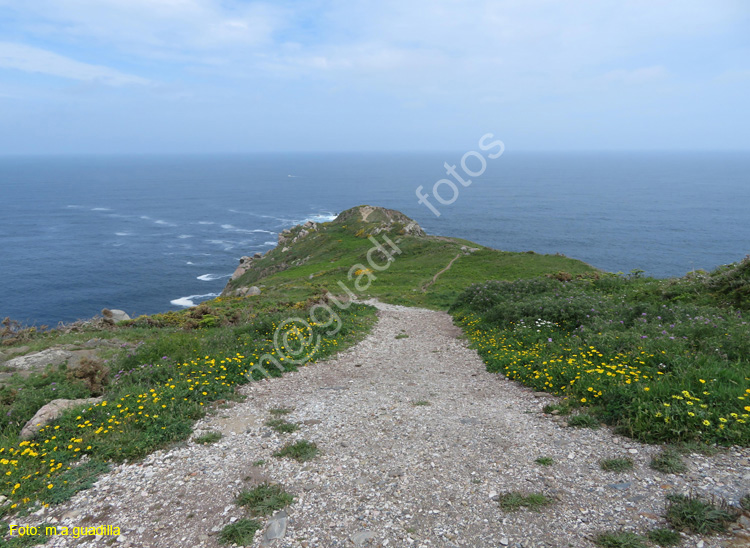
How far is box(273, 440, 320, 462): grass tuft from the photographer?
890 cm

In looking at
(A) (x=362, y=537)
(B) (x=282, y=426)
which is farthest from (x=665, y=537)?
(B) (x=282, y=426)

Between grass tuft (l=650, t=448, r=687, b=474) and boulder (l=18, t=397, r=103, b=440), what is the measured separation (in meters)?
12.9

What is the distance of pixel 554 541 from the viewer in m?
6.28

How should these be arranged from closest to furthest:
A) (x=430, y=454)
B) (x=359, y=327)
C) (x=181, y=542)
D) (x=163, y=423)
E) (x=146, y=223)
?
(x=181, y=542) < (x=430, y=454) < (x=163, y=423) < (x=359, y=327) < (x=146, y=223)

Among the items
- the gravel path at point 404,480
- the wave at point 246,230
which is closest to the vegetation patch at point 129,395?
the gravel path at point 404,480

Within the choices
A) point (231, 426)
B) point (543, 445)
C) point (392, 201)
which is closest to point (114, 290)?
point (231, 426)

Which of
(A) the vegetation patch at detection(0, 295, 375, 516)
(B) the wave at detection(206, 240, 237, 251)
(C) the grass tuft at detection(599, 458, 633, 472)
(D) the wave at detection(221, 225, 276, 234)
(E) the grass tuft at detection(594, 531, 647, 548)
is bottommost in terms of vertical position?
(B) the wave at detection(206, 240, 237, 251)

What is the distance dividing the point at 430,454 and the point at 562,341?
7.70 m

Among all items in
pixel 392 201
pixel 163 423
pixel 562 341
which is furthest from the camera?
pixel 392 201

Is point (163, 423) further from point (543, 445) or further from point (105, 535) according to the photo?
point (543, 445)

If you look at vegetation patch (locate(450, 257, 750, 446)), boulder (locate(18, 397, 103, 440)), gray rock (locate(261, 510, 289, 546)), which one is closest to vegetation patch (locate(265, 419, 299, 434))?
gray rock (locate(261, 510, 289, 546))

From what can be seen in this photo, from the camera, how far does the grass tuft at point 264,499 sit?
7234 mm

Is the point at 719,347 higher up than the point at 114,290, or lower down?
higher up

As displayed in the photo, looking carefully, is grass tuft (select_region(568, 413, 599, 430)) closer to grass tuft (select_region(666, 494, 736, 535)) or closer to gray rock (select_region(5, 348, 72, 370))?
grass tuft (select_region(666, 494, 736, 535))
